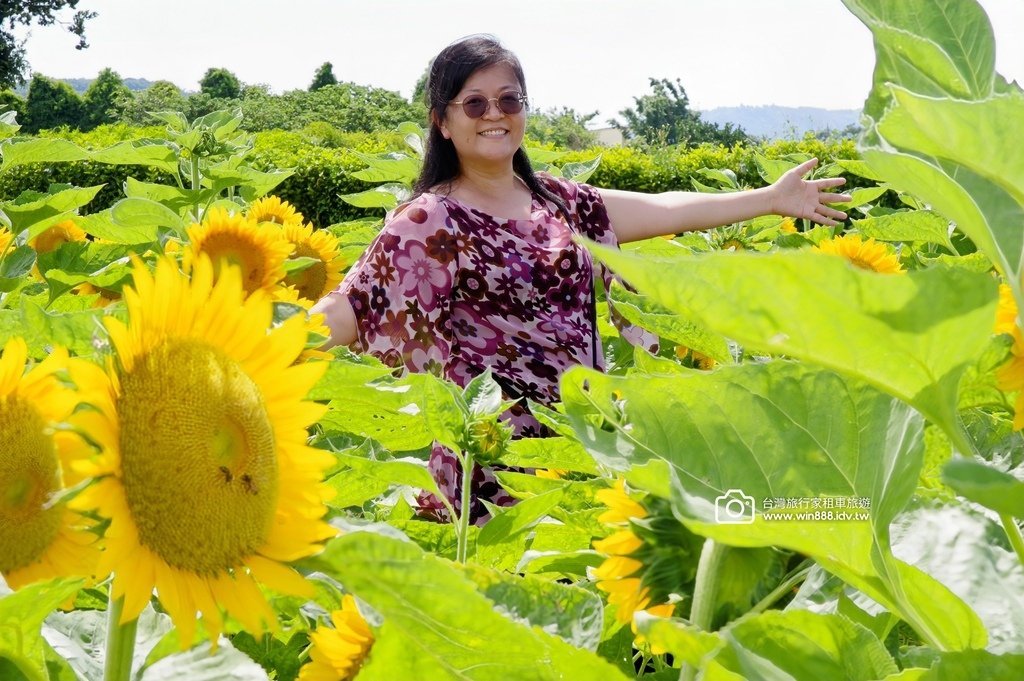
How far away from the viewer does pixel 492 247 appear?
107 inches

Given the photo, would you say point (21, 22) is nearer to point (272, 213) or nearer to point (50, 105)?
point (50, 105)

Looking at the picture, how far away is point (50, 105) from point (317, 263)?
115 feet

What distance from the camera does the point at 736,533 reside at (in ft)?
1.55

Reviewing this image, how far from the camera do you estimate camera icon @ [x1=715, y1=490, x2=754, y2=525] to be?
0.50 meters

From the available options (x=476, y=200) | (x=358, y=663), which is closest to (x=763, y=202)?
(x=476, y=200)

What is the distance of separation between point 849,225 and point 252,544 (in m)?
4.94

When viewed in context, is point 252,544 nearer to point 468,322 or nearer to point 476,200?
Result: point 468,322

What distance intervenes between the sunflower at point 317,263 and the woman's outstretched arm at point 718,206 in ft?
3.10

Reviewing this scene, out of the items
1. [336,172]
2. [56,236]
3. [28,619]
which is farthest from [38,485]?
[336,172]

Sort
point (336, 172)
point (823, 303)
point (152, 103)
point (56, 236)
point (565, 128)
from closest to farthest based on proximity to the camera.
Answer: point (823, 303) → point (56, 236) → point (336, 172) → point (565, 128) → point (152, 103)

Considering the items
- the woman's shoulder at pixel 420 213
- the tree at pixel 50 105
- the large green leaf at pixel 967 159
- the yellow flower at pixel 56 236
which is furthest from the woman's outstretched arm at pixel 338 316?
the tree at pixel 50 105

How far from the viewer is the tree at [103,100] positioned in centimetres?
3416

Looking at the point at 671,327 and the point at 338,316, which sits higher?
the point at 671,327

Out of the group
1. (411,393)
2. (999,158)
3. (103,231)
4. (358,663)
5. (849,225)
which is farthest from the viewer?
(849,225)
